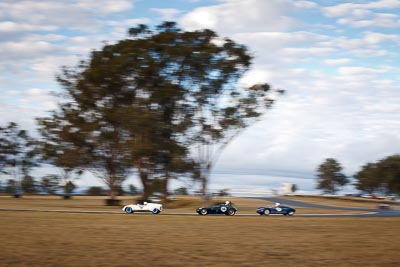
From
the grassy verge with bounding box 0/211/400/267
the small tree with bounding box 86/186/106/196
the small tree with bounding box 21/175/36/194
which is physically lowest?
the small tree with bounding box 86/186/106/196

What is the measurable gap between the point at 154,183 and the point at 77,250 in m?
47.8

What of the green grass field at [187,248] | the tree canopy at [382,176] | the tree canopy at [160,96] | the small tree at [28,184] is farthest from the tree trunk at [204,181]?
the tree canopy at [382,176]

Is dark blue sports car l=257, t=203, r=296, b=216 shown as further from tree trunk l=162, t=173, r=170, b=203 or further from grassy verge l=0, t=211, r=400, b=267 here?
grassy verge l=0, t=211, r=400, b=267

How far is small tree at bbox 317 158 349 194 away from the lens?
5581 inches

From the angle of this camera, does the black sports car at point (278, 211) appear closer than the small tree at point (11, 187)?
Yes

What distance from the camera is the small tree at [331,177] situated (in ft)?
465

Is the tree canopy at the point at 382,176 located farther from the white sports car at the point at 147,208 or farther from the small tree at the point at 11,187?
the white sports car at the point at 147,208

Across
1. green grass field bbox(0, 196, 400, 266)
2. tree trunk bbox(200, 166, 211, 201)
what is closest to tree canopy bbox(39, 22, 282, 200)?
tree trunk bbox(200, 166, 211, 201)

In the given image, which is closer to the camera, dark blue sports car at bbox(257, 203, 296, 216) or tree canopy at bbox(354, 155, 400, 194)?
dark blue sports car at bbox(257, 203, 296, 216)

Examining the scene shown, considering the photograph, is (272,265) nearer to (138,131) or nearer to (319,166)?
(138,131)

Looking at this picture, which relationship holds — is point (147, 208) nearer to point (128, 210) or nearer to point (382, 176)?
point (128, 210)

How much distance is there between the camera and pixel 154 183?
63.6 metres

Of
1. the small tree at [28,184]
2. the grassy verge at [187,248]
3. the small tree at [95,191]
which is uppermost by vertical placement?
the small tree at [28,184]

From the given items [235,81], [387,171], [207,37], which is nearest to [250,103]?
[235,81]
